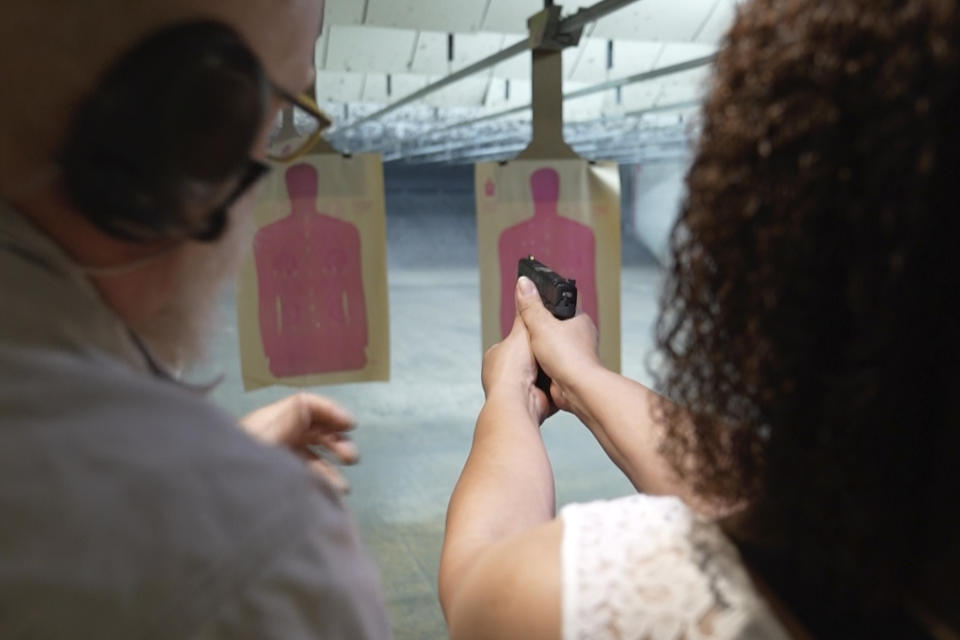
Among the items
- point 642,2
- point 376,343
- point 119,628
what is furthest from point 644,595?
point 642,2

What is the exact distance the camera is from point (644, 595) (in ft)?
1.76

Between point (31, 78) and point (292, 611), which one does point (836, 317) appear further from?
point (31, 78)

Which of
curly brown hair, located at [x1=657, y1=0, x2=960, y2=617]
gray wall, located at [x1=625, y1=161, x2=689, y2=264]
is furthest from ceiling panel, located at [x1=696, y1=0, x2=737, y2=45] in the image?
gray wall, located at [x1=625, y1=161, x2=689, y2=264]

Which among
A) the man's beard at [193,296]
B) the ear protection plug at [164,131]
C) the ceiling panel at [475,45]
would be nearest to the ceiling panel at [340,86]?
the ceiling panel at [475,45]

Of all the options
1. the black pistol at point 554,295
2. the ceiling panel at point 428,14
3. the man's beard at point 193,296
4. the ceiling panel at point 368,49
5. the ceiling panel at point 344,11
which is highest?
the ceiling panel at point 368,49

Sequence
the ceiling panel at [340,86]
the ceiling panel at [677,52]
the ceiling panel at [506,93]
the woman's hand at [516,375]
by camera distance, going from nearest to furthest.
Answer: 1. the woman's hand at [516,375]
2. the ceiling panel at [677,52]
3. the ceiling panel at [340,86]
4. the ceiling panel at [506,93]

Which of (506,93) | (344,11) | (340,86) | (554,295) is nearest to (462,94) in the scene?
(506,93)

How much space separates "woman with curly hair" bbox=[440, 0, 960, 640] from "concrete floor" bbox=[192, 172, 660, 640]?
0.58 meters

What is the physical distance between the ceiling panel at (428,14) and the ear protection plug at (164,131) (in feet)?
5.18

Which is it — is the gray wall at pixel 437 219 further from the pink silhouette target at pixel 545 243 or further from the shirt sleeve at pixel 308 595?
the shirt sleeve at pixel 308 595

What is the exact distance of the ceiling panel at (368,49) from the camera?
Answer: 256 centimetres

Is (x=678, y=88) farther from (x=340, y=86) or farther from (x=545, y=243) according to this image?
(x=545, y=243)

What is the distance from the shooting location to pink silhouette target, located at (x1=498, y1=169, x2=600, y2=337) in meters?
1.80

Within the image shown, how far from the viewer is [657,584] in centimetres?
54
